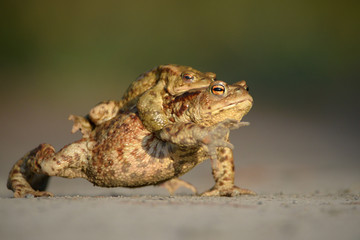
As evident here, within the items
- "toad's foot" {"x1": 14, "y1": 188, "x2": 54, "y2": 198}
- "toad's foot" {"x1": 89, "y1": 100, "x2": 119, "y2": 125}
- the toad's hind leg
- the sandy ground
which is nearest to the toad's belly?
the toad's hind leg

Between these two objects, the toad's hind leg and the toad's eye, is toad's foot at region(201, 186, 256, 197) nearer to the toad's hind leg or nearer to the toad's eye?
the toad's eye

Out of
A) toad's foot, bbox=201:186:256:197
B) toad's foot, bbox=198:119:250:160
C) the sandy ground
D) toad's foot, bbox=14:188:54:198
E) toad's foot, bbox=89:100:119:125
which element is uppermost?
toad's foot, bbox=89:100:119:125

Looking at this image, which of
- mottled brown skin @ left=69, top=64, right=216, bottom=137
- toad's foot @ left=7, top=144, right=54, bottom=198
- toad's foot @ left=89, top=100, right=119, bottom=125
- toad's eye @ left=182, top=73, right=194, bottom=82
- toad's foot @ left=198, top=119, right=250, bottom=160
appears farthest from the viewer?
toad's foot @ left=89, top=100, right=119, bottom=125

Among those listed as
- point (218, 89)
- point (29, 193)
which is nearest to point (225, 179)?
point (218, 89)

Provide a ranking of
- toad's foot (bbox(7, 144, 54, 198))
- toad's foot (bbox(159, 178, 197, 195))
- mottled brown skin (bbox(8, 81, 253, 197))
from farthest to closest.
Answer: toad's foot (bbox(159, 178, 197, 195)) < toad's foot (bbox(7, 144, 54, 198)) < mottled brown skin (bbox(8, 81, 253, 197))

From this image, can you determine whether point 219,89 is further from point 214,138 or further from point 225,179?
point 225,179

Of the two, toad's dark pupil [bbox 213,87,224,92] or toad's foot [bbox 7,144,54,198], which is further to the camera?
toad's foot [bbox 7,144,54,198]

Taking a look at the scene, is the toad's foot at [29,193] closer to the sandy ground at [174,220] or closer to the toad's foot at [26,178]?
the toad's foot at [26,178]
